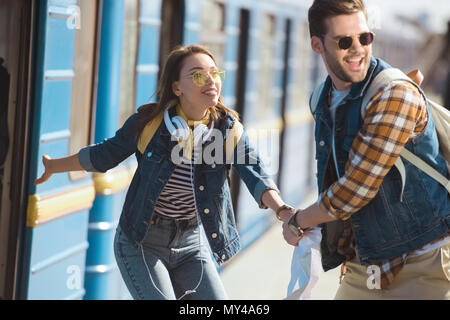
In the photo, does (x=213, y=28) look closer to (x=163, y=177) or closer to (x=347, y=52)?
(x=163, y=177)

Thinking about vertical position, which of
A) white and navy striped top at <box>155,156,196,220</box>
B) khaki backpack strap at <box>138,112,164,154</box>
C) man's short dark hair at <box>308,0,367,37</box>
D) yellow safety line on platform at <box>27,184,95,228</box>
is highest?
man's short dark hair at <box>308,0,367,37</box>

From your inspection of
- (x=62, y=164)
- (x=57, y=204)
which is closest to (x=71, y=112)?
(x=57, y=204)

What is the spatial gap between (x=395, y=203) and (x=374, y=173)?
0.57ft

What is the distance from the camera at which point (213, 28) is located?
5883mm

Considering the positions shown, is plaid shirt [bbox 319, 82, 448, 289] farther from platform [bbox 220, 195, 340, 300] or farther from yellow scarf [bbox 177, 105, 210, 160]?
platform [bbox 220, 195, 340, 300]

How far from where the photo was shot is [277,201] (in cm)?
276

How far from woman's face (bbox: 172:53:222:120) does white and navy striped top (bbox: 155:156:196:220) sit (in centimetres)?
21

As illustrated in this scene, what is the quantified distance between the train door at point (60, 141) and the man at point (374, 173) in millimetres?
1326

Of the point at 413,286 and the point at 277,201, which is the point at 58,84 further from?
the point at 413,286

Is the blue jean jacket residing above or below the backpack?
below

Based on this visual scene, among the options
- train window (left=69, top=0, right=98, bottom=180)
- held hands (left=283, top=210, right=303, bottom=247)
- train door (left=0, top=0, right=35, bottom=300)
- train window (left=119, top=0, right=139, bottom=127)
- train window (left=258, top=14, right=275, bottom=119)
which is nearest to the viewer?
held hands (left=283, top=210, right=303, bottom=247)

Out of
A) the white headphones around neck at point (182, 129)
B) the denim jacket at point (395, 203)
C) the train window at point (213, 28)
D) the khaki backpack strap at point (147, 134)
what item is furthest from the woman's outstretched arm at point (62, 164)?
the train window at point (213, 28)

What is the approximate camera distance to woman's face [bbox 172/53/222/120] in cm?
273

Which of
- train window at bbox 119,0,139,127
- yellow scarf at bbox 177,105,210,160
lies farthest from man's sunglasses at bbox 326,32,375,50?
train window at bbox 119,0,139,127
